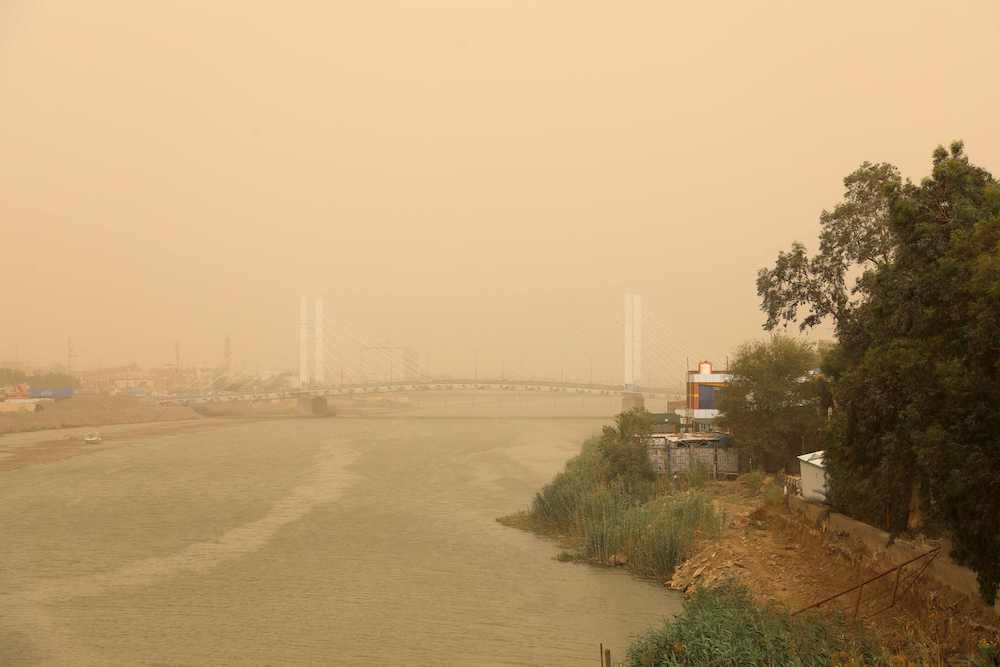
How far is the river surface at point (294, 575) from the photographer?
17688 millimetres

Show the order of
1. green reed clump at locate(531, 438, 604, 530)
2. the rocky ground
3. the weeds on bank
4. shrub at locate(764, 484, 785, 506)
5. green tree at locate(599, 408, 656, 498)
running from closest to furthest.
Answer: the rocky ground → the weeds on bank → shrub at locate(764, 484, 785, 506) → green reed clump at locate(531, 438, 604, 530) → green tree at locate(599, 408, 656, 498)

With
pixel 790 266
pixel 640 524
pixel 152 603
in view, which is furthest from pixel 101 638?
pixel 790 266

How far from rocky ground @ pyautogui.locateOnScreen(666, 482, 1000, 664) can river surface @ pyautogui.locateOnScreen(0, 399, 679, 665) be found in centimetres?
187

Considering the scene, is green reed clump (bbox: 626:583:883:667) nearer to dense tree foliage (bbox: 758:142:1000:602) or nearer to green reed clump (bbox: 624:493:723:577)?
dense tree foliage (bbox: 758:142:1000:602)

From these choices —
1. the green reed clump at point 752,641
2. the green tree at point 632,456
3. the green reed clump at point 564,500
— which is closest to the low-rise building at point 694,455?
the green tree at point 632,456

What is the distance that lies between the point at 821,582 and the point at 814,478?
223 inches

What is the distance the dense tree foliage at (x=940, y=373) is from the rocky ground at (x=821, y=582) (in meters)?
1.71

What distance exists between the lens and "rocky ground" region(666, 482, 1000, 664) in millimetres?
13648

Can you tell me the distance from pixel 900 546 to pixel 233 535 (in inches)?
871

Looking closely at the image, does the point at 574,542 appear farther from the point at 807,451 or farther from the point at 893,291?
the point at 893,291

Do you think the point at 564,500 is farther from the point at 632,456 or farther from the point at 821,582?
the point at 821,582

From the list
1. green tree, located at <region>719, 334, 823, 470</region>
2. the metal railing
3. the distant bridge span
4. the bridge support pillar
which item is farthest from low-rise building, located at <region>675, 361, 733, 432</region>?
the bridge support pillar

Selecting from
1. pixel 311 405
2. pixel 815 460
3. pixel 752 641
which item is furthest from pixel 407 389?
pixel 752 641

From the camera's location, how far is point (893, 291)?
544 inches
